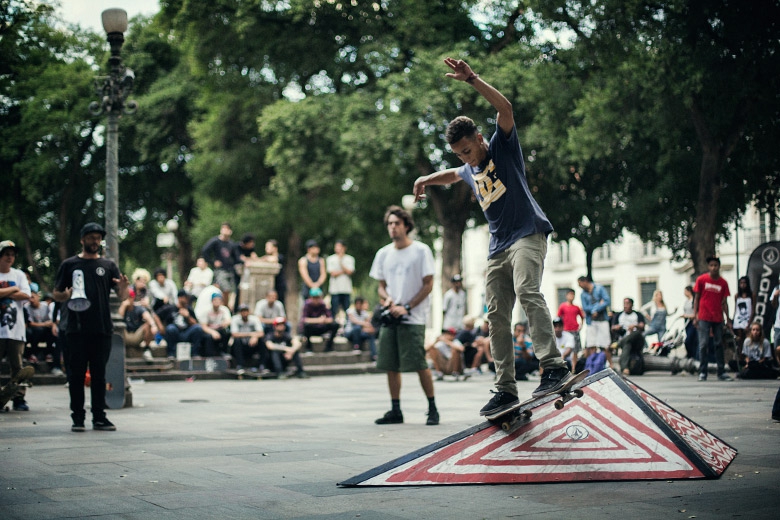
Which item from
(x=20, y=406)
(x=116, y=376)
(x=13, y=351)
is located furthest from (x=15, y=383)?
(x=116, y=376)

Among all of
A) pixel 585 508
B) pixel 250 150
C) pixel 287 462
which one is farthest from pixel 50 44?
pixel 585 508

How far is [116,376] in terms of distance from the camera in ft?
37.9

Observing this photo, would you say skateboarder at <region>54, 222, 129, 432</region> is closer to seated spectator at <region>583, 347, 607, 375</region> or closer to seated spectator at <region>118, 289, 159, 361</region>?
seated spectator at <region>118, 289, 159, 361</region>

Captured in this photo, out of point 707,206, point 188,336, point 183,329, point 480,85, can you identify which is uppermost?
point 707,206

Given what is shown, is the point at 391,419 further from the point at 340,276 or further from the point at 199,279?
the point at 199,279

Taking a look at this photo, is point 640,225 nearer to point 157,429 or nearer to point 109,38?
point 109,38

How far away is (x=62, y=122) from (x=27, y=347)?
2034cm

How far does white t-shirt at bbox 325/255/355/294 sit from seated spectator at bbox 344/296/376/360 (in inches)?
27.7

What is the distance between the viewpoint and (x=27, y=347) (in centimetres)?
1681

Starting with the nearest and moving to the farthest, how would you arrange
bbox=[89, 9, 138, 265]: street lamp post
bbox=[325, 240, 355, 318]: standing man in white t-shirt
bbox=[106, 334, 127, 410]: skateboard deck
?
bbox=[106, 334, 127, 410]: skateboard deck → bbox=[89, 9, 138, 265]: street lamp post → bbox=[325, 240, 355, 318]: standing man in white t-shirt

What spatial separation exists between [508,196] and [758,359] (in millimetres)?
11966

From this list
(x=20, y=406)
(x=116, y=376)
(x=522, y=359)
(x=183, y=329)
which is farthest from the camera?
(x=183, y=329)

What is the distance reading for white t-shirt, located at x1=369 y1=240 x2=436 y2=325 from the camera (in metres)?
9.38

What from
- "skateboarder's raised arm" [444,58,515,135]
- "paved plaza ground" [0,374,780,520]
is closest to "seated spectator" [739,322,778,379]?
Result: "paved plaza ground" [0,374,780,520]
